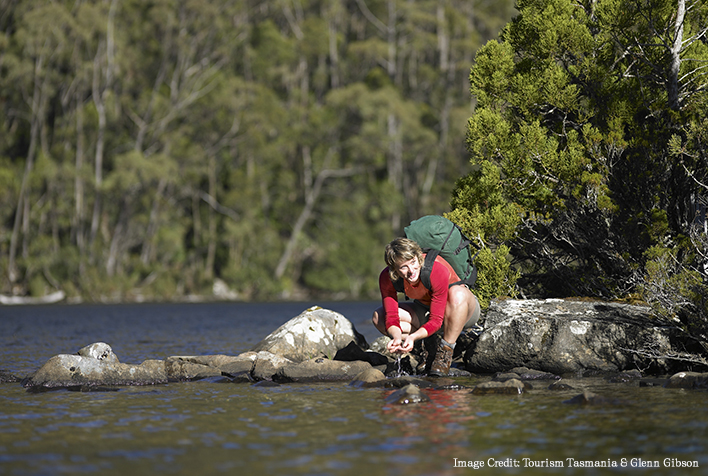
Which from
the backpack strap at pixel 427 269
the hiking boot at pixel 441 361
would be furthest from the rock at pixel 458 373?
the backpack strap at pixel 427 269

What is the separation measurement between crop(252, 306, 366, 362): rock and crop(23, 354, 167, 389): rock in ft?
7.39

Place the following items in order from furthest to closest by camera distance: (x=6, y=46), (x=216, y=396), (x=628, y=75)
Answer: (x=6, y=46) < (x=628, y=75) < (x=216, y=396)

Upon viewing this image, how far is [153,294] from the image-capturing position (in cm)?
4450

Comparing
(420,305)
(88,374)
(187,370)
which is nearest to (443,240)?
(420,305)

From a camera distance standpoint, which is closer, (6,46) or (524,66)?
(524,66)

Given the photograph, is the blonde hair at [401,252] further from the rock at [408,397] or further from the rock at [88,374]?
the rock at [88,374]

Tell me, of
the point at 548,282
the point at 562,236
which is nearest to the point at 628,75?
the point at 562,236

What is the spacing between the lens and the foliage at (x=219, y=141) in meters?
42.8

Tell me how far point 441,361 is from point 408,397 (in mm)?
1785

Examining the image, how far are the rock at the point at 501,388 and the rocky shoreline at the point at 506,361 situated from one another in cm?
52

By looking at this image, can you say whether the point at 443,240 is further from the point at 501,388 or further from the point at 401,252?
the point at 501,388

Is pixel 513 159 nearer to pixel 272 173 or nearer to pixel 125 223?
pixel 125 223

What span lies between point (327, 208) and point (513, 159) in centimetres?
4006

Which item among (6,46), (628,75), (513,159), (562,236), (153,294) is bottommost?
(153,294)
